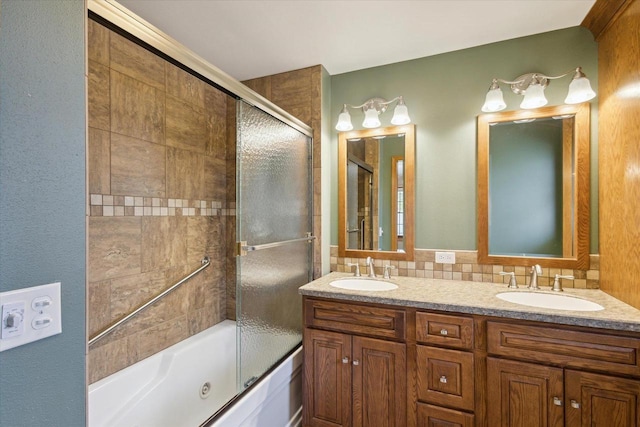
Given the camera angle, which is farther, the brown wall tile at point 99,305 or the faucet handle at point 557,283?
the faucet handle at point 557,283

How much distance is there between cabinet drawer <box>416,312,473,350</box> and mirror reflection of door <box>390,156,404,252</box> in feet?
2.36

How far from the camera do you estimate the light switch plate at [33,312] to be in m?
0.65

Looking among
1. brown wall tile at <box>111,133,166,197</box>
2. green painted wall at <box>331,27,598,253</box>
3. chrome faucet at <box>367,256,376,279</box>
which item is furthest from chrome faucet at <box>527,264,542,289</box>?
brown wall tile at <box>111,133,166,197</box>

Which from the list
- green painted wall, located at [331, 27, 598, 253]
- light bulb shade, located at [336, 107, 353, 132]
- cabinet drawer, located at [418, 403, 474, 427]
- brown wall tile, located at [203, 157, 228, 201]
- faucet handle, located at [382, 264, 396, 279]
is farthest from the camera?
brown wall tile, located at [203, 157, 228, 201]

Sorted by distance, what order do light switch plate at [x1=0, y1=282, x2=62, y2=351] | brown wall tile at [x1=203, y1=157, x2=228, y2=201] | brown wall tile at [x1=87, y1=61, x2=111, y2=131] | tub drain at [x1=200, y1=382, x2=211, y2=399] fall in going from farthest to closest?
brown wall tile at [x1=203, y1=157, x2=228, y2=201] → tub drain at [x1=200, y1=382, x2=211, y2=399] → brown wall tile at [x1=87, y1=61, x2=111, y2=131] → light switch plate at [x1=0, y1=282, x2=62, y2=351]

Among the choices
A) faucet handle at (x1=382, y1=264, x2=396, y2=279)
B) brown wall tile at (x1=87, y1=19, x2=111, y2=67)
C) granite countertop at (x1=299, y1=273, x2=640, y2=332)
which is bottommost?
granite countertop at (x1=299, y1=273, x2=640, y2=332)

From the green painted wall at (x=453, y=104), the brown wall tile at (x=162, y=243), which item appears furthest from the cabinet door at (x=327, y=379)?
the brown wall tile at (x=162, y=243)

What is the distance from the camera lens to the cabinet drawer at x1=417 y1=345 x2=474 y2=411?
1520 mm

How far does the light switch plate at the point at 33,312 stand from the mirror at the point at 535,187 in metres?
2.18

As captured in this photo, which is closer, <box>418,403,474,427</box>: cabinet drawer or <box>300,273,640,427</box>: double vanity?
<box>300,273,640,427</box>: double vanity

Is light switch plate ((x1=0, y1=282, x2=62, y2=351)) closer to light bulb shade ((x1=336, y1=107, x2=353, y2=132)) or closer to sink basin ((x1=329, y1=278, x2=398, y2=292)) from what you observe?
sink basin ((x1=329, y1=278, x2=398, y2=292))

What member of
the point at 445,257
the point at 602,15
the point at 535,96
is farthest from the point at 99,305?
the point at 602,15

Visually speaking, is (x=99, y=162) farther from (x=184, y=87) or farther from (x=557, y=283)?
(x=557, y=283)

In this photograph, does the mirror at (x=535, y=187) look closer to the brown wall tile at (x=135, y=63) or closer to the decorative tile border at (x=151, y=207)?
the decorative tile border at (x=151, y=207)
